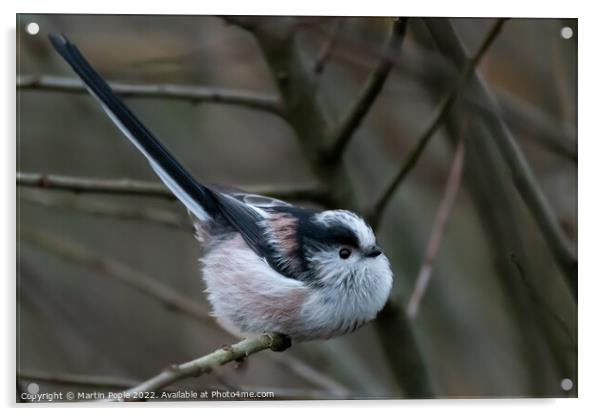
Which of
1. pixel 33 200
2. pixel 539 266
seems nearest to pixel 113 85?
pixel 33 200

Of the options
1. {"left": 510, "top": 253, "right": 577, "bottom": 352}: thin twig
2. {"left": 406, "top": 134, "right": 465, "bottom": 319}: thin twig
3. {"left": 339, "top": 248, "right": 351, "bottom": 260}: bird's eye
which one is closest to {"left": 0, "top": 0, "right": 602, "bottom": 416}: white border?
{"left": 510, "top": 253, "right": 577, "bottom": 352}: thin twig

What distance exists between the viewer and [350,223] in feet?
5.94

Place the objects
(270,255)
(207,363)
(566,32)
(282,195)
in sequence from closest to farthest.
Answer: (207,363) < (270,255) < (282,195) < (566,32)

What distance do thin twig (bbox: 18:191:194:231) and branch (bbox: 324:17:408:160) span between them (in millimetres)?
387

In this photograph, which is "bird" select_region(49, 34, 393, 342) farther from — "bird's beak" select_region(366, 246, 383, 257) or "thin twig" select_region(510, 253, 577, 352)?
"thin twig" select_region(510, 253, 577, 352)

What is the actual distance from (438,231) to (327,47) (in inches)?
19.2

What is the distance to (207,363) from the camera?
1745 millimetres

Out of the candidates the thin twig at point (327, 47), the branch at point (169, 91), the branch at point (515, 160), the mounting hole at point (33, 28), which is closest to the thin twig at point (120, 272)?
the branch at point (169, 91)

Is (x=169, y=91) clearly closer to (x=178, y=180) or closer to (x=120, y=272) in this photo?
(x=178, y=180)

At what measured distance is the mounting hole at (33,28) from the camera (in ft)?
6.39

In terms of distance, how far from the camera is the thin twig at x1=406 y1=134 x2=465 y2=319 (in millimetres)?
2023

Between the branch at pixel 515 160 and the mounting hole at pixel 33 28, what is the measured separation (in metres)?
0.85

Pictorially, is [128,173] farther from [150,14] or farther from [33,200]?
[150,14]
